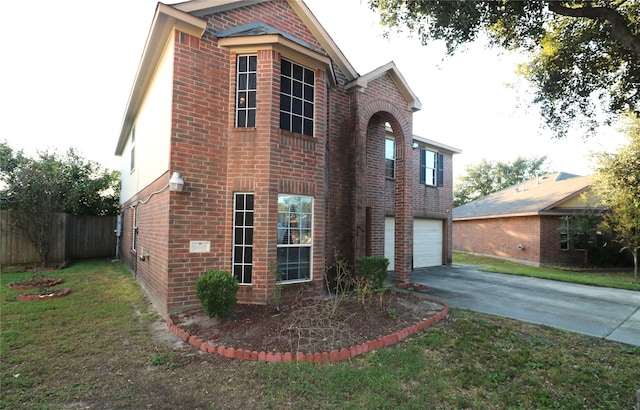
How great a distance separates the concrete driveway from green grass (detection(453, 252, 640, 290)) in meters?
0.92

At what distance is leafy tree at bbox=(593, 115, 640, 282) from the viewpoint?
13.7 meters

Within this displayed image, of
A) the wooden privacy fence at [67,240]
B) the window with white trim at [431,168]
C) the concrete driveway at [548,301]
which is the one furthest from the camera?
the window with white trim at [431,168]

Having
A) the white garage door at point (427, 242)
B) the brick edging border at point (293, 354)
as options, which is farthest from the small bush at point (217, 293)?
the white garage door at point (427, 242)

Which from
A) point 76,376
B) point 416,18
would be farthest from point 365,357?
point 416,18

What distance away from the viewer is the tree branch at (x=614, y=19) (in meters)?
5.32

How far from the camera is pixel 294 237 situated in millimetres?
7172

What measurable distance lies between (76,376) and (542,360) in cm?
625

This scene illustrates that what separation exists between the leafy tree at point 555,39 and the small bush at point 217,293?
664 centimetres

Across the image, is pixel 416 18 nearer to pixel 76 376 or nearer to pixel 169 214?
pixel 169 214

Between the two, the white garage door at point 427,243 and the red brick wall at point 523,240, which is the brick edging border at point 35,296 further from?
the red brick wall at point 523,240

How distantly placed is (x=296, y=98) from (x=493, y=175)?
1705 inches

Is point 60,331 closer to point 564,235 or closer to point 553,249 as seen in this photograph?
point 553,249

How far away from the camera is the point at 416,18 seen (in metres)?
7.19

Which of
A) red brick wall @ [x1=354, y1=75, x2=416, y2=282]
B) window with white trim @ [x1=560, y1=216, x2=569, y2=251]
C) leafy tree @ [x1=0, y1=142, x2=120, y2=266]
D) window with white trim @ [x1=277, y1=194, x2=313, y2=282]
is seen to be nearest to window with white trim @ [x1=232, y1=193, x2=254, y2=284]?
window with white trim @ [x1=277, y1=194, x2=313, y2=282]
